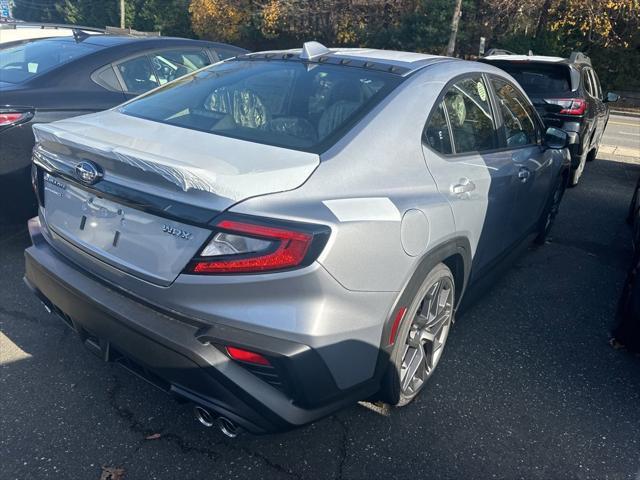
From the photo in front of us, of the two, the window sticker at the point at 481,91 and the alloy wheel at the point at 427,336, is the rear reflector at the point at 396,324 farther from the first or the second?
the window sticker at the point at 481,91

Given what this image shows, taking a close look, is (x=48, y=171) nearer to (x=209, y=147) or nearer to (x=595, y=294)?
(x=209, y=147)

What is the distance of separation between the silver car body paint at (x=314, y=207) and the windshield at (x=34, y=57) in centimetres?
222

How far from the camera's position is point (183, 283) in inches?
71.8

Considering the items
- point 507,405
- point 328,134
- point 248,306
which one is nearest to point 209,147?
point 328,134

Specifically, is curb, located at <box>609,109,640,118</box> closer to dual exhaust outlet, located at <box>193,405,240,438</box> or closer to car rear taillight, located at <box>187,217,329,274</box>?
car rear taillight, located at <box>187,217,329,274</box>

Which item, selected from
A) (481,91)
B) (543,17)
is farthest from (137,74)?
(543,17)

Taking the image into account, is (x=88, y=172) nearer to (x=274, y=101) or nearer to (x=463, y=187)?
(x=274, y=101)

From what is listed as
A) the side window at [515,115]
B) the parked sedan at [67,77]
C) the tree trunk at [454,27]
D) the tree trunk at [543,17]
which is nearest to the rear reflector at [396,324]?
the side window at [515,115]

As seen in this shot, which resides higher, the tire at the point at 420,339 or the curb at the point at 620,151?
the tire at the point at 420,339

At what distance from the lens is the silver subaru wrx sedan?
175 centimetres

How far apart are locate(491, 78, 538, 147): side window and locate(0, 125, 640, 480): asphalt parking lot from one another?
1.25m

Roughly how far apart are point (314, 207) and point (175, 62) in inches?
151

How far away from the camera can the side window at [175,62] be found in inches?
188

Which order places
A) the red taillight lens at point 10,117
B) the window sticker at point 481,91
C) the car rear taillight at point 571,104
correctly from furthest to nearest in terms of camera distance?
1. the car rear taillight at point 571,104
2. the red taillight lens at point 10,117
3. the window sticker at point 481,91
